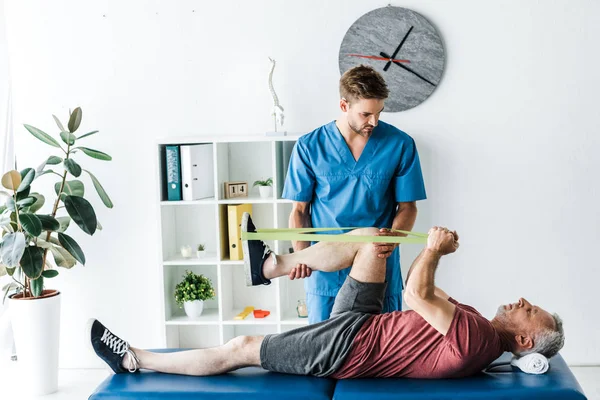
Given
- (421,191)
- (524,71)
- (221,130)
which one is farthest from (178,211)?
(524,71)

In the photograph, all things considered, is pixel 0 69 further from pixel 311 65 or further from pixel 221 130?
pixel 311 65

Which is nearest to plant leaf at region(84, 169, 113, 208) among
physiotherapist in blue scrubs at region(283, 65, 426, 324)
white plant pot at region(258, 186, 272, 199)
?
white plant pot at region(258, 186, 272, 199)

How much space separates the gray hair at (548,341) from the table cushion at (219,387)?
0.65 m

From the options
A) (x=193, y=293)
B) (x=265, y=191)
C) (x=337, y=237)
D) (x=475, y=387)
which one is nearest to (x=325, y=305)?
(x=337, y=237)

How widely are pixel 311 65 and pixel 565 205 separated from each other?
1.40 meters

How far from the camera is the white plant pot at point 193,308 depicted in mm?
3689

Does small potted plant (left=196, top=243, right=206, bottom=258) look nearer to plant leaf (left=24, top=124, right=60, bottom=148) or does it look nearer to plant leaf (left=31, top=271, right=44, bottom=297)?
plant leaf (left=31, top=271, right=44, bottom=297)

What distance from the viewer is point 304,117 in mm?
3699

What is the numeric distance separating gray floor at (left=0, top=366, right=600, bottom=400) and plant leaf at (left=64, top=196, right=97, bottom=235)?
78cm

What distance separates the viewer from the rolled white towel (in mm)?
2328

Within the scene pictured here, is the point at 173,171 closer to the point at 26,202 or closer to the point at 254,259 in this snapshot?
the point at 26,202

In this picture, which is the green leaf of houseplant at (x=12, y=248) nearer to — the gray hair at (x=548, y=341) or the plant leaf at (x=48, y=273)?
the plant leaf at (x=48, y=273)

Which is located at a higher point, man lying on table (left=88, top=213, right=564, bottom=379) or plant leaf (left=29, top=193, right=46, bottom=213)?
plant leaf (left=29, top=193, right=46, bottom=213)

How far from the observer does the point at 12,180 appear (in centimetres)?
331
